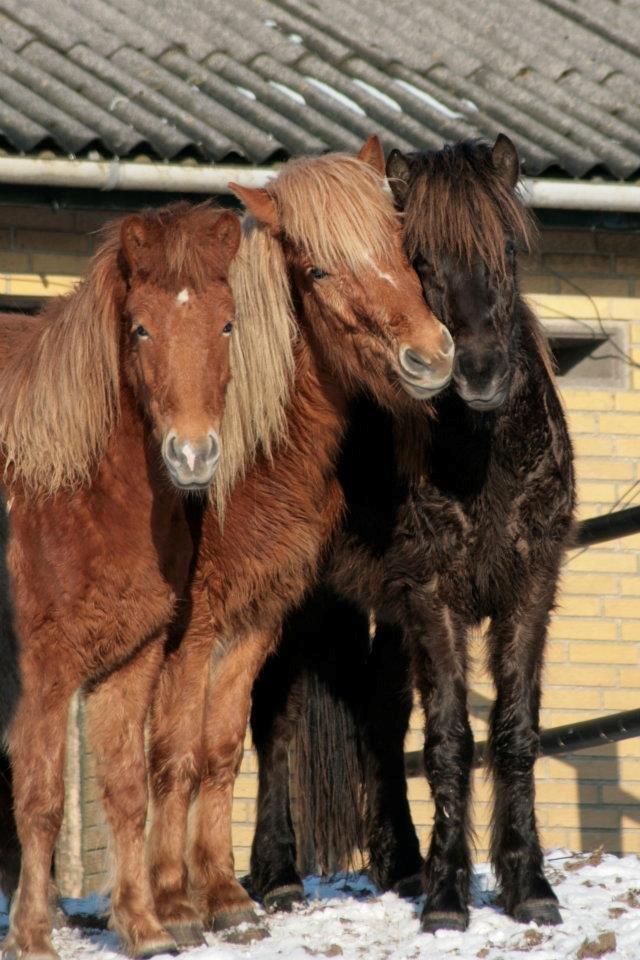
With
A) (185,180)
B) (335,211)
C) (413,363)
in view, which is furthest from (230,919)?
(185,180)

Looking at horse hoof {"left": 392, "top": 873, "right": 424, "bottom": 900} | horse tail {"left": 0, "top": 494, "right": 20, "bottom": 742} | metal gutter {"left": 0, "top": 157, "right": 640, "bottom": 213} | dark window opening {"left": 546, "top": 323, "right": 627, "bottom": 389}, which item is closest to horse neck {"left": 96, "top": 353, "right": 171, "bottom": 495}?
horse tail {"left": 0, "top": 494, "right": 20, "bottom": 742}

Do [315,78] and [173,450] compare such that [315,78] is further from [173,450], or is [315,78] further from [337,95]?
[173,450]

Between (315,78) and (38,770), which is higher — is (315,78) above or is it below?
above

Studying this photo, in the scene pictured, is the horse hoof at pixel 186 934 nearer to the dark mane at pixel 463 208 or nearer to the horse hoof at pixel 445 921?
the horse hoof at pixel 445 921

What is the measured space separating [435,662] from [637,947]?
3.48 feet

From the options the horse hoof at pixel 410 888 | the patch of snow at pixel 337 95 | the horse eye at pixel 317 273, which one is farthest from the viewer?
the patch of snow at pixel 337 95

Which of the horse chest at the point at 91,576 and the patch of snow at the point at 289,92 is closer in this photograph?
the horse chest at the point at 91,576

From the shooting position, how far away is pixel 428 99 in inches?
342

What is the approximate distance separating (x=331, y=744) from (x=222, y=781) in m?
1.13

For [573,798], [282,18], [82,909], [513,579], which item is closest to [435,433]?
[513,579]

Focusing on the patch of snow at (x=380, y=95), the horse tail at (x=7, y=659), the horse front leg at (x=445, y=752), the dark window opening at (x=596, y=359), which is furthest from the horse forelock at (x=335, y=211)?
the dark window opening at (x=596, y=359)

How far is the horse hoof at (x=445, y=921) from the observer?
525 centimetres

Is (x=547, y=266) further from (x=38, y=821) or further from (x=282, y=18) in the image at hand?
(x=38, y=821)

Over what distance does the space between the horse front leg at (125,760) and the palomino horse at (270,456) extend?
0.78 feet
